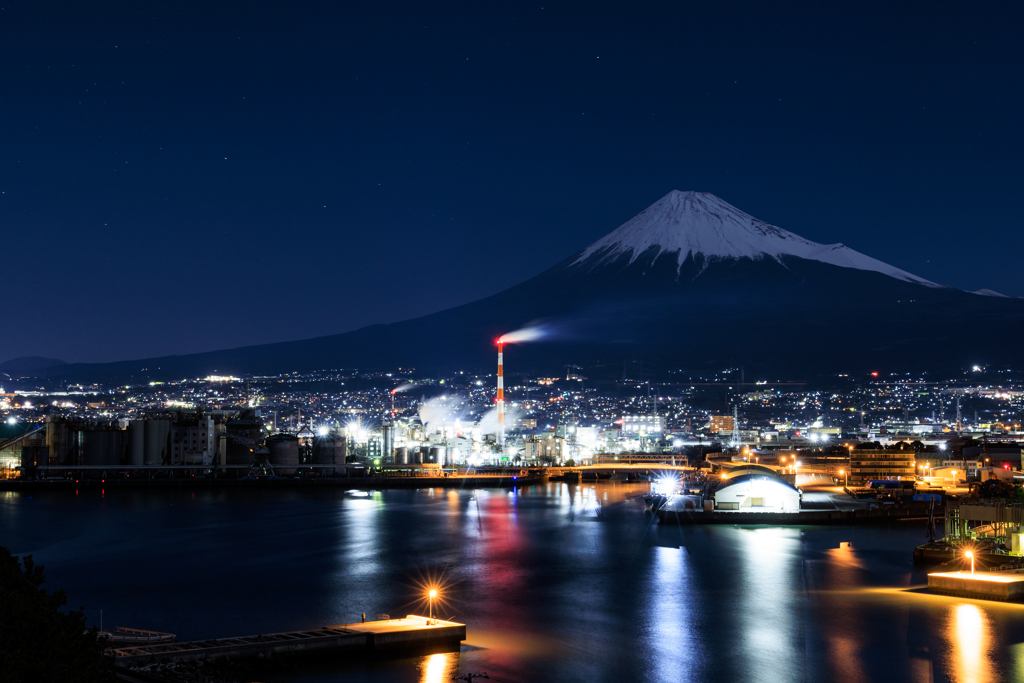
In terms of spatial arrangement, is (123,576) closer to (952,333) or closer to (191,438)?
(191,438)

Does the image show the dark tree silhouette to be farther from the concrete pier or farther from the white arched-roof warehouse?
the white arched-roof warehouse

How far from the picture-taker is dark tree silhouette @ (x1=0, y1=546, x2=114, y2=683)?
3.96 metres

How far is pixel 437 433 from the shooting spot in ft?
124

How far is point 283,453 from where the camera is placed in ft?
97.2

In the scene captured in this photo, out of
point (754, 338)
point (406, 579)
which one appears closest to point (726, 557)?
point (406, 579)

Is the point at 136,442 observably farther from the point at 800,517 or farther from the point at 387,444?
the point at 800,517

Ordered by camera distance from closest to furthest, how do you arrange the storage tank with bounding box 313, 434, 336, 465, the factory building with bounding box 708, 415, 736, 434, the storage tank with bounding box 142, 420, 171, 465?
the storage tank with bounding box 142, 420, 171, 465 < the storage tank with bounding box 313, 434, 336, 465 < the factory building with bounding box 708, 415, 736, 434

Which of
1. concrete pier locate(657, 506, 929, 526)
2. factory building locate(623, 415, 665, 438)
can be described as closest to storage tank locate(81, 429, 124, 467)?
concrete pier locate(657, 506, 929, 526)

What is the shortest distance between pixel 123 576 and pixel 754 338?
5565cm

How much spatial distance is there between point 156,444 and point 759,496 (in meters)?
17.4

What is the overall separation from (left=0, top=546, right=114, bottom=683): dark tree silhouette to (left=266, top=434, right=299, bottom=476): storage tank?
25.1 meters

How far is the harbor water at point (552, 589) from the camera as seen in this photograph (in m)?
7.40

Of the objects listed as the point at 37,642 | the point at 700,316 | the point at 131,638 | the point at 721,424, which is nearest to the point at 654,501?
the point at 131,638

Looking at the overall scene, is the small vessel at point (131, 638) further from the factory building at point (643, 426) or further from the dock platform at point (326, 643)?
the factory building at point (643, 426)
